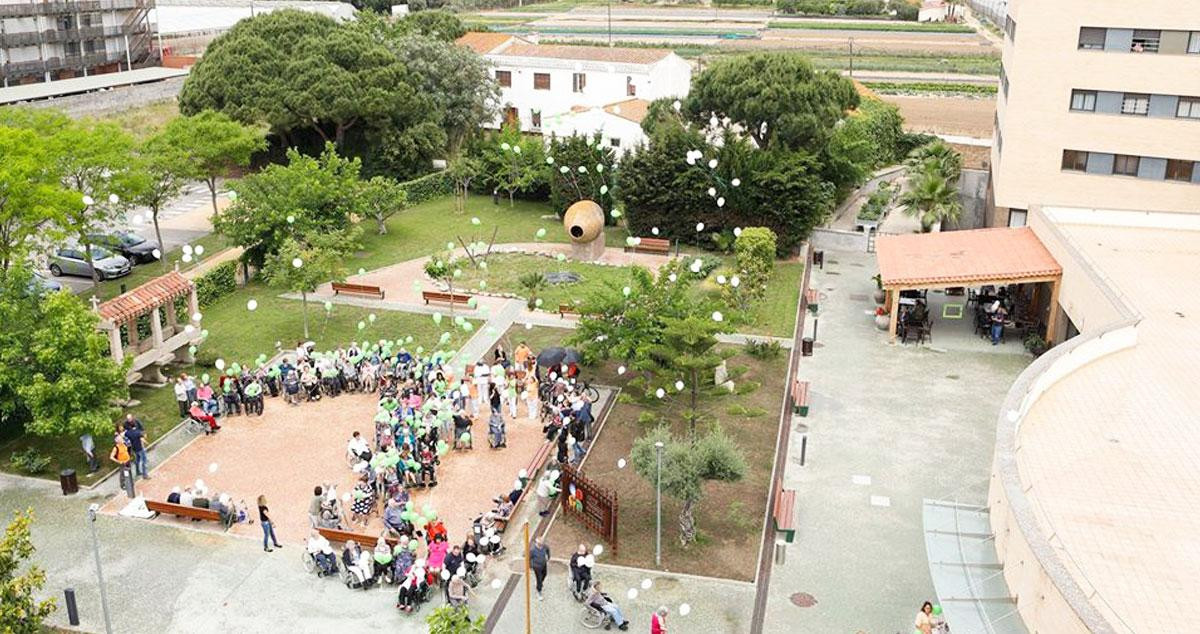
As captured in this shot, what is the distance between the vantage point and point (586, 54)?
62.1 m

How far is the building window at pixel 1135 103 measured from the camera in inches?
1390

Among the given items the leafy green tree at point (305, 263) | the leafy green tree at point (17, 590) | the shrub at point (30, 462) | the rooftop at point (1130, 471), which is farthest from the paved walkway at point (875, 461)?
the shrub at point (30, 462)

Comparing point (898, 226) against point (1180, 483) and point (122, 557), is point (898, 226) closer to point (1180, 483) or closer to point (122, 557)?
point (1180, 483)

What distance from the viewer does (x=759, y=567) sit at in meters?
20.6

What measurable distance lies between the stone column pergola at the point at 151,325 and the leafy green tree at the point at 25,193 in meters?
3.95

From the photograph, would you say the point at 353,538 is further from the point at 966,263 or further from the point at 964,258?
the point at 964,258

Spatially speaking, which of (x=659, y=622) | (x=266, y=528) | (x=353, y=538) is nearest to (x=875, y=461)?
(x=659, y=622)

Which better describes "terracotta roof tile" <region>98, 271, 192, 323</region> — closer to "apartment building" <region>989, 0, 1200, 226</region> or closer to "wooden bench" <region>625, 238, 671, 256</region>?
"wooden bench" <region>625, 238, 671, 256</region>

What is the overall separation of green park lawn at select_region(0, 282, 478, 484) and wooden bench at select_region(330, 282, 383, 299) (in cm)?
96

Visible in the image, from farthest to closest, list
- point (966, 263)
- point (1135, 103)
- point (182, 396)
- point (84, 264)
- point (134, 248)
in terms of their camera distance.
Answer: point (134, 248)
point (84, 264)
point (1135, 103)
point (966, 263)
point (182, 396)

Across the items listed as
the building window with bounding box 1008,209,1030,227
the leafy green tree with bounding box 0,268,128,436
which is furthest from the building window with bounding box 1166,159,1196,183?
the leafy green tree with bounding box 0,268,128,436

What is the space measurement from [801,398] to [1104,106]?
1745 cm

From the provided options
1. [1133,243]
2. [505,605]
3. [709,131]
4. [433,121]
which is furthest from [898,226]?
[505,605]

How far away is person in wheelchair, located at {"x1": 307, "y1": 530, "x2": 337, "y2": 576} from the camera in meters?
20.0
